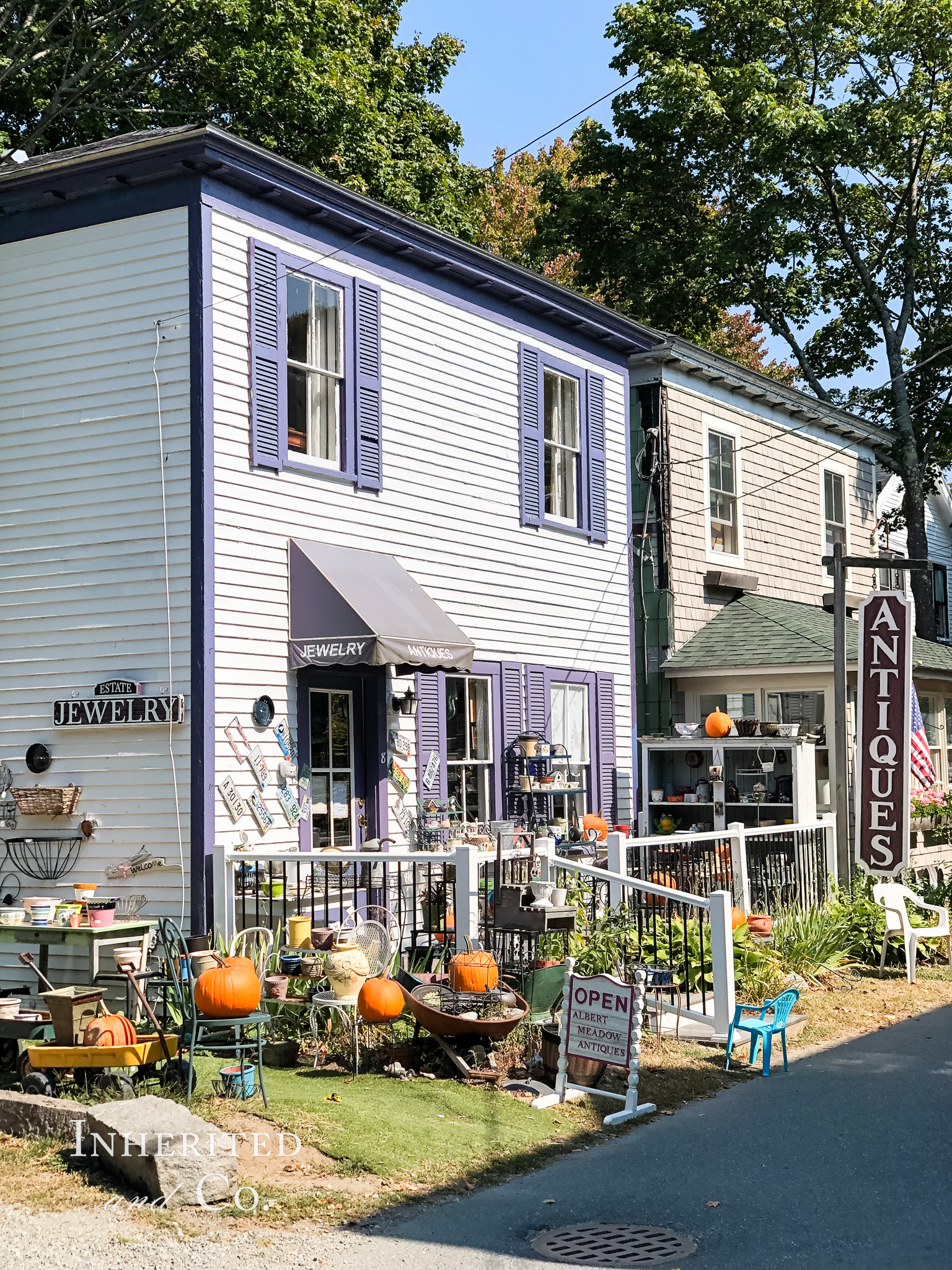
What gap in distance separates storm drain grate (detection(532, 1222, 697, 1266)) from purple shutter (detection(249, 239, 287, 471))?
7.34 metres

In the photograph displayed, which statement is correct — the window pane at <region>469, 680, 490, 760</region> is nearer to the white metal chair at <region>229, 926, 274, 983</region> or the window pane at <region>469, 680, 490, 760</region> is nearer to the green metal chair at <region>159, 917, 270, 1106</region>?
the white metal chair at <region>229, 926, 274, 983</region>

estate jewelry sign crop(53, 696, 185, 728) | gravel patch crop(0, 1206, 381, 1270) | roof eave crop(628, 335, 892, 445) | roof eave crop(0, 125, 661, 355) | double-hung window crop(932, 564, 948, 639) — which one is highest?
roof eave crop(628, 335, 892, 445)

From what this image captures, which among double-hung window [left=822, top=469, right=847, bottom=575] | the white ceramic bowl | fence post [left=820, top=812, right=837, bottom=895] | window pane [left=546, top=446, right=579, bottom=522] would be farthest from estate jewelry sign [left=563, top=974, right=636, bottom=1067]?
double-hung window [left=822, top=469, right=847, bottom=575]

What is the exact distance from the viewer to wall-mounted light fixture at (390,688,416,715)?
13289 mm

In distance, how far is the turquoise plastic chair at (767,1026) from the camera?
9.46 m

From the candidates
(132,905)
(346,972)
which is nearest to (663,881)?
(346,972)

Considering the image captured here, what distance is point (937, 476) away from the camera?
29.0m

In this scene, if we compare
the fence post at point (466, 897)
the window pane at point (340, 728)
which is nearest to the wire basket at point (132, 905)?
the window pane at point (340, 728)

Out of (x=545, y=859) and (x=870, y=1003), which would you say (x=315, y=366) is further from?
(x=870, y=1003)

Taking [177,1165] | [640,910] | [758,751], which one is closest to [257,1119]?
[177,1165]

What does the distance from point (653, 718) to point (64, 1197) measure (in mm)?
13411

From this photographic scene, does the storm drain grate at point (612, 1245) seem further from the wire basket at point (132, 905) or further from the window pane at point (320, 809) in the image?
the window pane at point (320, 809)

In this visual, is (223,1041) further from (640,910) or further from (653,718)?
(653,718)

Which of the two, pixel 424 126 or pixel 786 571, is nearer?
pixel 786 571
